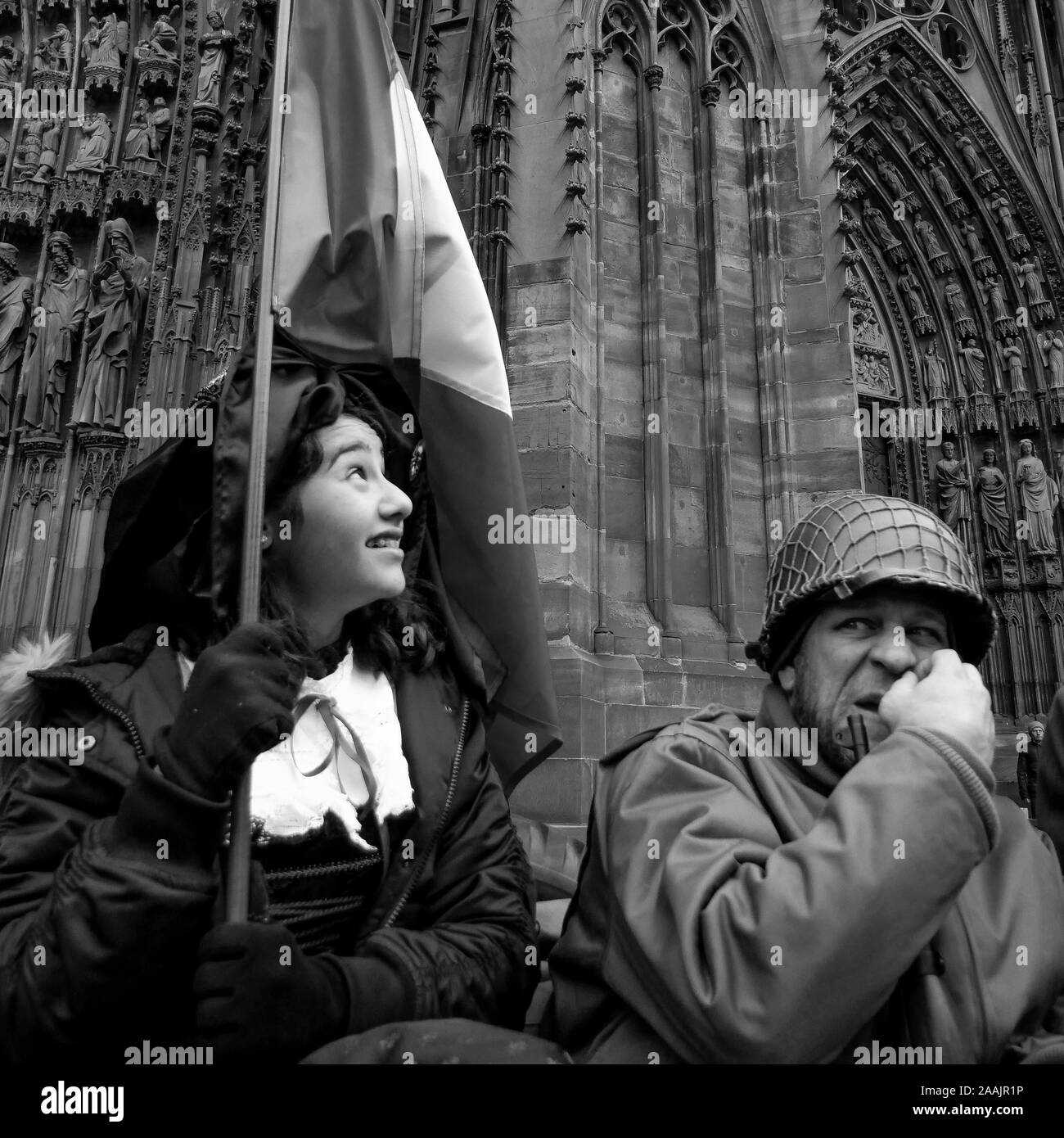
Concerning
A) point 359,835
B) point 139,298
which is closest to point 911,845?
point 359,835

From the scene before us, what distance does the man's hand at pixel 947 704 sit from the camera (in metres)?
1.51

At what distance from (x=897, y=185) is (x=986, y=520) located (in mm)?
5385

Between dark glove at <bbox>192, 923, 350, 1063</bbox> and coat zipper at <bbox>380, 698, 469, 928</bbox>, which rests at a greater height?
coat zipper at <bbox>380, 698, 469, 928</bbox>

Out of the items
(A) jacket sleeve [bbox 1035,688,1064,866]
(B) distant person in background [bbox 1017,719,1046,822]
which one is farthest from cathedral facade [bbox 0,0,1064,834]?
(A) jacket sleeve [bbox 1035,688,1064,866]

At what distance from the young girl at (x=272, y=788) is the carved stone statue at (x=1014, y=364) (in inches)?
558

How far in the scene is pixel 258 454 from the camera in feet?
5.68

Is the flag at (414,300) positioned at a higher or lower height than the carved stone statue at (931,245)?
lower

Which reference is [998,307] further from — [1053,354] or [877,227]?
[877,227]

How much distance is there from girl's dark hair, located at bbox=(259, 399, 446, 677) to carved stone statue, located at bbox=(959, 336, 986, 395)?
14080 mm

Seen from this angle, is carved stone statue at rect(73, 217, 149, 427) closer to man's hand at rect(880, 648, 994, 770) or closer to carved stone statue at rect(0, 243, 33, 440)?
carved stone statue at rect(0, 243, 33, 440)

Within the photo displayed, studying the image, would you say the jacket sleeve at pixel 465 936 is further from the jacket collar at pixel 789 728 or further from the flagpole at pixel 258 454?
the jacket collar at pixel 789 728

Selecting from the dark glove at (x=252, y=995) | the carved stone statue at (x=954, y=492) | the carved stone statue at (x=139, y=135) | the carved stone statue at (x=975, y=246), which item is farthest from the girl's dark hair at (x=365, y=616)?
the carved stone statue at (x=975, y=246)

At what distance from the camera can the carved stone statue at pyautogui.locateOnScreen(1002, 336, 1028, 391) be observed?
45.7ft

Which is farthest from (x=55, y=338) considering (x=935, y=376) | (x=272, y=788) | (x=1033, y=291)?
(x=1033, y=291)
